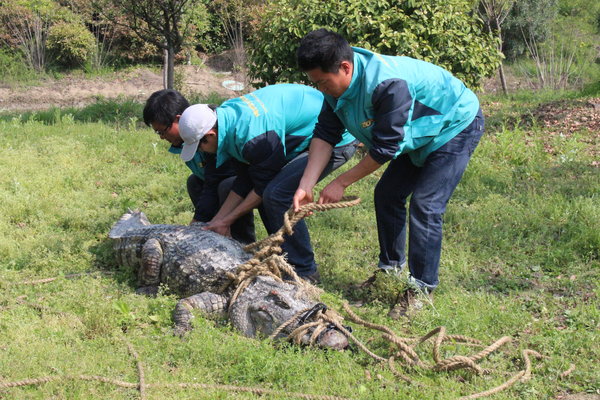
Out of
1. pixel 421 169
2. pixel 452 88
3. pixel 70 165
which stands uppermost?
pixel 452 88

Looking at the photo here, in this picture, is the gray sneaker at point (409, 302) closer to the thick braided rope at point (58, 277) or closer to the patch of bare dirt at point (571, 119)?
the thick braided rope at point (58, 277)

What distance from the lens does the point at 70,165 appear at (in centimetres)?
769

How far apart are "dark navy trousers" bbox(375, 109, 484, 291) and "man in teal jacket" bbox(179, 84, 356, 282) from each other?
49 cm

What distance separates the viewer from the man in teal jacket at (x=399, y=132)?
3557 millimetres

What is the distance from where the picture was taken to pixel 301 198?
3883 mm

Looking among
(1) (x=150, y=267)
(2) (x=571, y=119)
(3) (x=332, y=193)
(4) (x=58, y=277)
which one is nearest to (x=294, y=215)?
(3) (x=332, y=193)

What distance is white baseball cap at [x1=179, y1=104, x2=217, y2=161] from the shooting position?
4.27 meters

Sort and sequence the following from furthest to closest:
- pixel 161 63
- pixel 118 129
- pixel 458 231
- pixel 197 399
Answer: pixel 161 63
pixel 118 129
pixel 458 231
pixel 197 399

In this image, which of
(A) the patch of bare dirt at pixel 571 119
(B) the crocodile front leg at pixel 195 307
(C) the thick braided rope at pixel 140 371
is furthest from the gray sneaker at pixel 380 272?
(A) the patch of bare dirt at pixel 571 119

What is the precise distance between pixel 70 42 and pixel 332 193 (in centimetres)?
1374

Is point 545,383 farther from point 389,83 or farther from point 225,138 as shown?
point 225,138

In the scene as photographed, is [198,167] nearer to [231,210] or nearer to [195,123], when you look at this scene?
[231,210]

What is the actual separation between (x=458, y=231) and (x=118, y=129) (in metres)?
6.00

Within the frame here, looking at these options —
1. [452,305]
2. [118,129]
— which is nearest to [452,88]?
[452,305]
